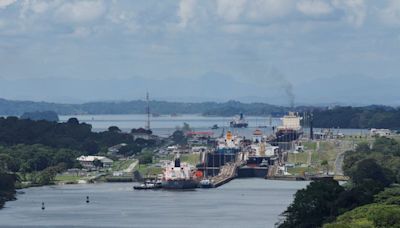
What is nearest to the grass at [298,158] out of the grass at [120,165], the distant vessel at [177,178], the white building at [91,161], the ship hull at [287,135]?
the grass at [120,165]

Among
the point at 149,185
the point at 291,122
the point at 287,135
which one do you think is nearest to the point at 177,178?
the point at 149,185

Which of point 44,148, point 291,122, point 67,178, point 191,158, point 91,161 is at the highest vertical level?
point 291,122

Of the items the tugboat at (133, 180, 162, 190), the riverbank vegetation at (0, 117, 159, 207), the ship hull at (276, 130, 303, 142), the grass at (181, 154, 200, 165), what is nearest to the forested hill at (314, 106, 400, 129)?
the ship hull at (276, 130, 303, 142)

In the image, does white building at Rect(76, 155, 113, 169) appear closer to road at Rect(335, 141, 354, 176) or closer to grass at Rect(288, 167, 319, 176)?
grass at Rect(288, 167, 319, 176)

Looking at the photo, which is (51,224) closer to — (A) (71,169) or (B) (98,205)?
(B) (98,205)

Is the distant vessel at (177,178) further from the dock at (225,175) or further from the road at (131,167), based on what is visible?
the road at (131,167)

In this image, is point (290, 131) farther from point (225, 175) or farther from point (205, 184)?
point (205, 184)
